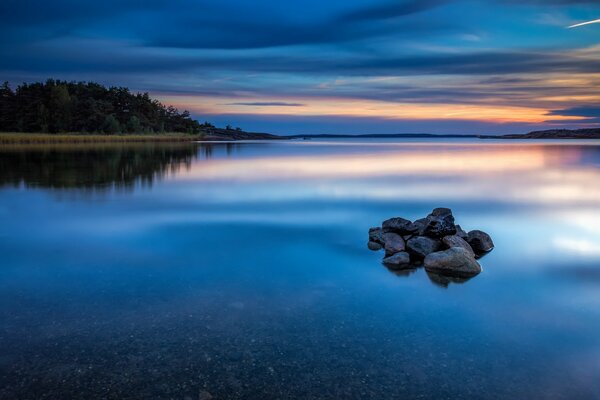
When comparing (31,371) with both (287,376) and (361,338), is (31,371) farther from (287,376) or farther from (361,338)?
(361,338)

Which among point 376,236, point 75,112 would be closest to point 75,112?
point 75,112

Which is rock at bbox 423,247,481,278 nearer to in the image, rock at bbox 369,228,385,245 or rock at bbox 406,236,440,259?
rock at bbox 406,236,440,259

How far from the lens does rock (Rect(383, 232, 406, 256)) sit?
10836mm

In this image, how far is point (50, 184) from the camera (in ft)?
76.7

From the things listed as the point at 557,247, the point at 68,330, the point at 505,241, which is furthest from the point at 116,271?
the point at 557,247

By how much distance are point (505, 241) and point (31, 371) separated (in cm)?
1183

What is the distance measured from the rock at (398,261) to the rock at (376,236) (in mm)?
1373

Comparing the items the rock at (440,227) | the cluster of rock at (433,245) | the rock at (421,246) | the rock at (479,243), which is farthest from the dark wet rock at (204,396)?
the rock at (479,243)

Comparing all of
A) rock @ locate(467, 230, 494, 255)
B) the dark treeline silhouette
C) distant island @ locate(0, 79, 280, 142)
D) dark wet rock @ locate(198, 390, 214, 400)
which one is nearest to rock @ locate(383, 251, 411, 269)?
rock @ locate(467, 230, 494, 255)

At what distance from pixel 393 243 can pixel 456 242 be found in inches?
59.4

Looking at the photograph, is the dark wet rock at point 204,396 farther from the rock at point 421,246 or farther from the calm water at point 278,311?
the rock at point 421,246

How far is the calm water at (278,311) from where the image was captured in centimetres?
515

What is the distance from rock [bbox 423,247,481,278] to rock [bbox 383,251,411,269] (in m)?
0.44

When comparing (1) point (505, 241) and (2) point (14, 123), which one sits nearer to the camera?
(1) point (505, 241)
